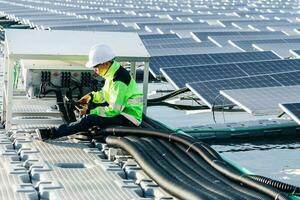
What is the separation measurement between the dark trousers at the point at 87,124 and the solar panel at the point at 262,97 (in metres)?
2.50

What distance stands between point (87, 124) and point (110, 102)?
460 millimetres

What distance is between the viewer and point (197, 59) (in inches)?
722

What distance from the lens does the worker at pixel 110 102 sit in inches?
393

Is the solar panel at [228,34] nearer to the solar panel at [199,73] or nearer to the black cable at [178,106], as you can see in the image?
the solar panel at [199,73]

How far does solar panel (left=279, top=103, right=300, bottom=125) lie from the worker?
247 cm

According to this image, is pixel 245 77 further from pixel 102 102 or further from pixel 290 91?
pixel 102 102

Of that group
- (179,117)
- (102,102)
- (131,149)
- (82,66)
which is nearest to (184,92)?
(179,117)

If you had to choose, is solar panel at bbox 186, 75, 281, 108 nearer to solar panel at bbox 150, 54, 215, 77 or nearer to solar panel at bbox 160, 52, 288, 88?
A: solar panel at bbox 160, 52, 288, 88

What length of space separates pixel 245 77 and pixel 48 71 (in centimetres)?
471

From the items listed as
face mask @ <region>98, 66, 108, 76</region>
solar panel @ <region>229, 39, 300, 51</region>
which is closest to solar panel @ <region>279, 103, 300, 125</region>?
face mask @ <region>98, 66, 108, 76</region>

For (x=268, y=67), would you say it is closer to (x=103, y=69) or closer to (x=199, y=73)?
(x=199, y=73)

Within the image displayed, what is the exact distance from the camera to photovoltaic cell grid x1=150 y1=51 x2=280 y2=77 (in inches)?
705

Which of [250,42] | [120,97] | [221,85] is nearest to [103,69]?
[120,97]

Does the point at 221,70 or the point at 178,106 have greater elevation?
the point at 221,70
